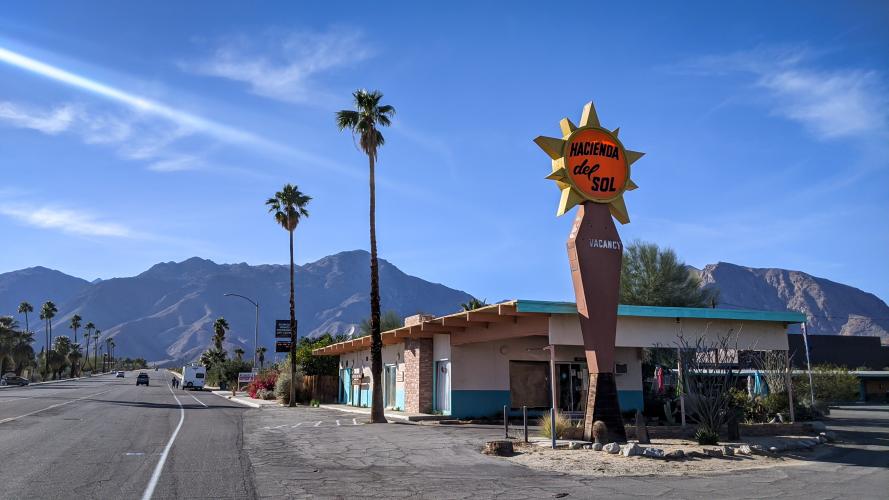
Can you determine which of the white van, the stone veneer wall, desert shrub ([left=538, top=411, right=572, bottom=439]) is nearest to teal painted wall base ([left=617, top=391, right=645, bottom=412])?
the stone veneer wall

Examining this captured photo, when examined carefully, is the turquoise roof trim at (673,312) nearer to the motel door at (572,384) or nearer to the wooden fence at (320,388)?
the motel door at (572,384)

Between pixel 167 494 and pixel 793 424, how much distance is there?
64.0 ft

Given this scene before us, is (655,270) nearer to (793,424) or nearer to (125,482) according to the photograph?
(793,424)

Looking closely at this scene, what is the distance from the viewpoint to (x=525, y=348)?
29719 mm

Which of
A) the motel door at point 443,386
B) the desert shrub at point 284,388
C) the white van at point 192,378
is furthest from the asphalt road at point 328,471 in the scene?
the white van at point 192,378

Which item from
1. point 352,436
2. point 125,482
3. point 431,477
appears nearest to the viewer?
point 125,482

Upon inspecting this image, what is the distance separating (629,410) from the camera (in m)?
28.5

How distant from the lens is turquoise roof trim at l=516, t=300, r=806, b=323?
73.6ft

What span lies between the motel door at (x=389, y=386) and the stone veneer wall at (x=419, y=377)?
130 inches

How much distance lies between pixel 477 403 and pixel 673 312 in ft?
31.0

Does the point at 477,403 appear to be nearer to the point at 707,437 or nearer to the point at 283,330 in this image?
the point at 707,437

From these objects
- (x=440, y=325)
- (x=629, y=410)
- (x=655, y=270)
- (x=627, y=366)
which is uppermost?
(x=655, y=270)

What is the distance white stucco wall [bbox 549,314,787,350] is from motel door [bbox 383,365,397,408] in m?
14.6

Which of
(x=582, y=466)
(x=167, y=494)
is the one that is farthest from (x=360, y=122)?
(x=167, y=494)
